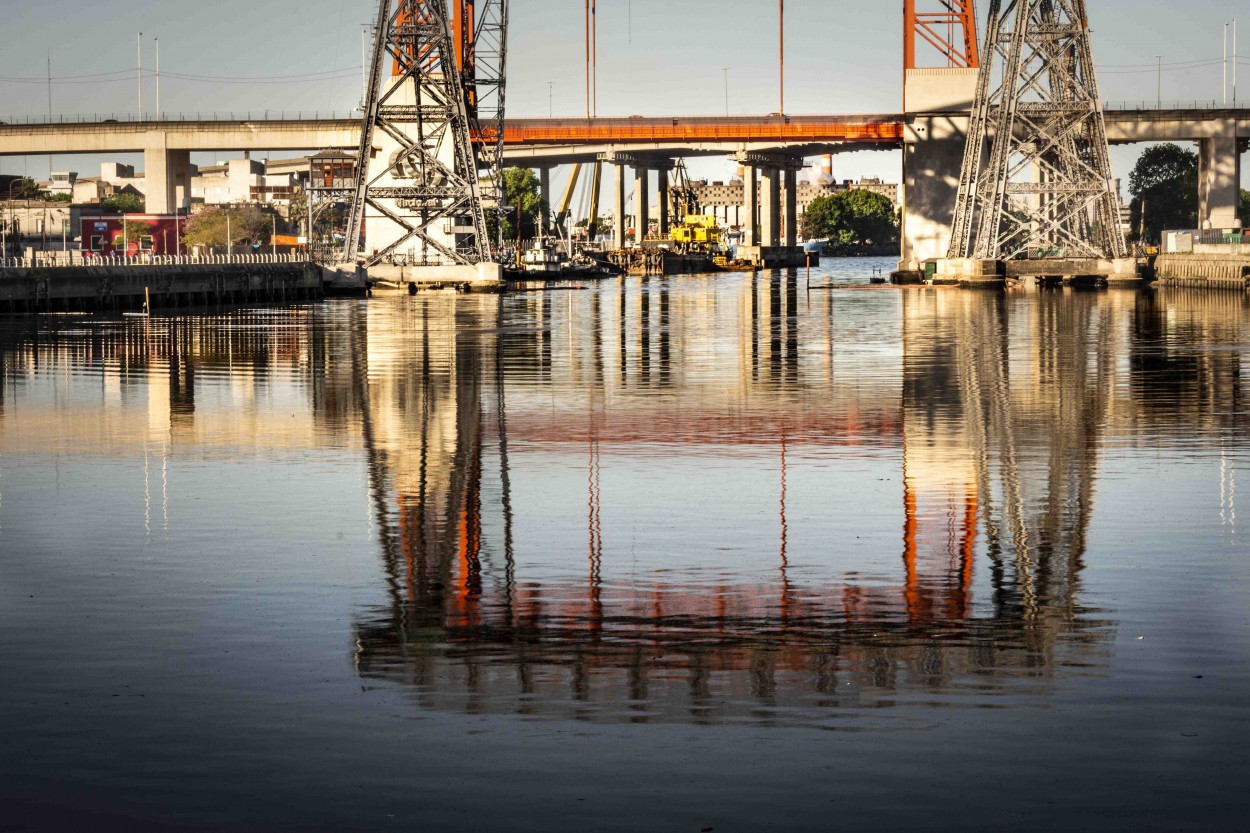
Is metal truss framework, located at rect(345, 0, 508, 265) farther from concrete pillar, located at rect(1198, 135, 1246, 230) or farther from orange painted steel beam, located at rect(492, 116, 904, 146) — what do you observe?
concrete pillar, located at rect(1198, 135, 1246, 230)

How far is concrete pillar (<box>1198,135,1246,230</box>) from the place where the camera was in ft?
552

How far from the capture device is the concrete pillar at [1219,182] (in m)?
168

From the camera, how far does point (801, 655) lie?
13547mm

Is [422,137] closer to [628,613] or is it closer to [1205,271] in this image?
[1205,271]

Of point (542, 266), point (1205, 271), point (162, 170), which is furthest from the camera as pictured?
point (542, 266)

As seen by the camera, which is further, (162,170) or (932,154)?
(162,170)

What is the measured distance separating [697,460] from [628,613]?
1071 centimetres

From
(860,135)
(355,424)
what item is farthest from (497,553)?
(860,135)

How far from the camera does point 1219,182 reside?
169m

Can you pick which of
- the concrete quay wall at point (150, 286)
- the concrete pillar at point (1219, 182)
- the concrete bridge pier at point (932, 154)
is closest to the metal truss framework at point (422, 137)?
the concrete quay wall at point (150, 286)

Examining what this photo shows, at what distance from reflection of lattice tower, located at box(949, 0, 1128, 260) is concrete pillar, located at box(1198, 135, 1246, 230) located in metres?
42.5

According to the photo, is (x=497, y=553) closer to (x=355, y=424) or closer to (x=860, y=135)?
(x=355, y=424)

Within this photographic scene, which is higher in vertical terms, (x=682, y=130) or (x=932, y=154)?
(x=682, y=130)

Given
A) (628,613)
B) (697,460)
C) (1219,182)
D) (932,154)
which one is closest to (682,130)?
(932,154)
